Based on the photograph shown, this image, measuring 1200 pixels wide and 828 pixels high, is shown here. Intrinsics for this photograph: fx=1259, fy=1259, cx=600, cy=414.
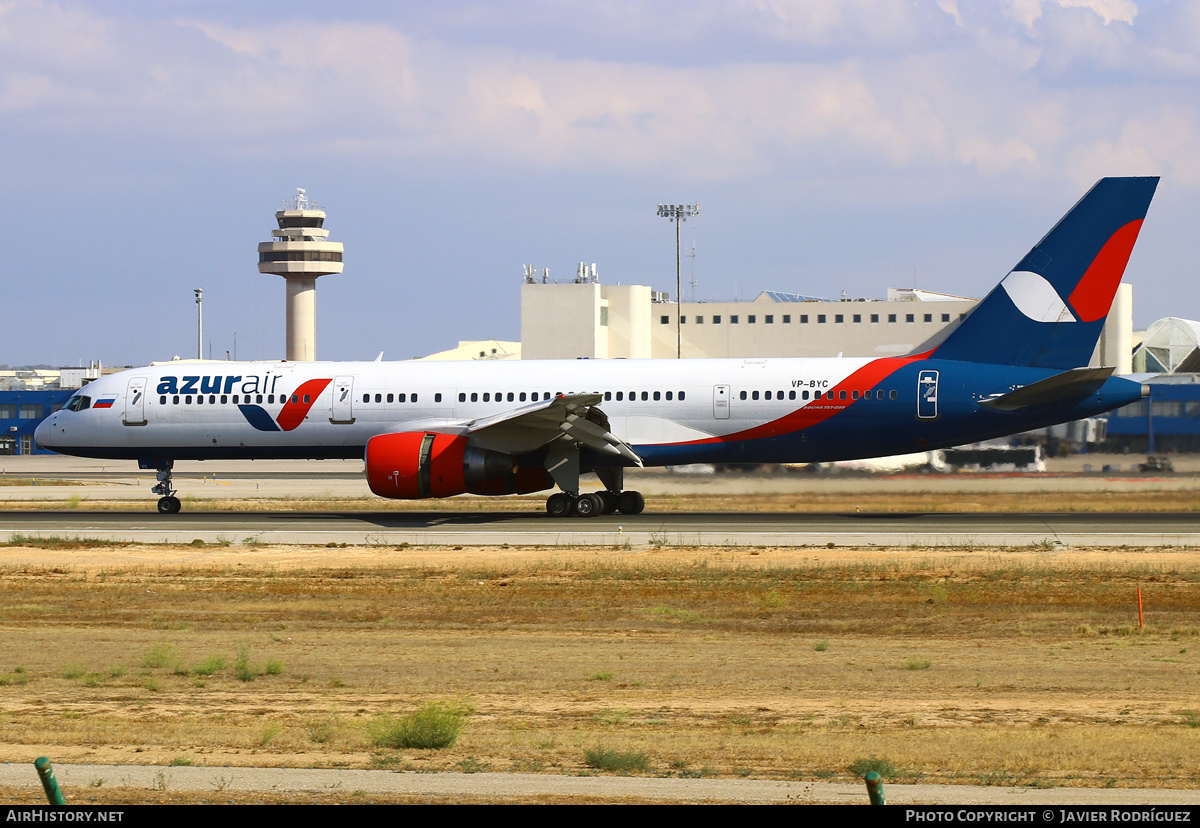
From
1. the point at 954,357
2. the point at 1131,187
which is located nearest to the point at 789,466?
the point at 954,357

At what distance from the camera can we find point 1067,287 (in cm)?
A: 3069

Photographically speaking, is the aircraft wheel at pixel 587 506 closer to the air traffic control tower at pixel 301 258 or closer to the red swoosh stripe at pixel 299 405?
the red swoosh stripe at pixel 299 405

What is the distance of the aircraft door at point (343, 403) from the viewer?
111 ft

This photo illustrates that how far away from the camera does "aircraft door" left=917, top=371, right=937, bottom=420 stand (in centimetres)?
3062

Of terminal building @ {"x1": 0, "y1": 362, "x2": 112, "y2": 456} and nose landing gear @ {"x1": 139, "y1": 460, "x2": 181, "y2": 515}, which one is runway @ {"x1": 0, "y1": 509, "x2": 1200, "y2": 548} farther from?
terminal building @ {"x1": 0, "y1": 362, "x2": 112, "y2": 456}

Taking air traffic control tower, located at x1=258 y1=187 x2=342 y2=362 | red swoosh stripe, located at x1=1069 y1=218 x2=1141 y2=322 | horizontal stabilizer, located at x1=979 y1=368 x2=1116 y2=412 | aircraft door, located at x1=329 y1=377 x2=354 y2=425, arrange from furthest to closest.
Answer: air traffic control tower, located at x1=258 y1=187 x2=342 y2=362 < aircraft door, located at x1=329 y1=377 x2=354 y2=425 < red swoosh stripe, located at x1=1069 y1=218 x2=1141 y2=322 < horizontal stabilizer, located at x1=979 y1=368 x2=1116 y2=412

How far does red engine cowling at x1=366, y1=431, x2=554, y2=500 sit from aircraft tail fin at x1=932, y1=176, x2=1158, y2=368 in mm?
11990

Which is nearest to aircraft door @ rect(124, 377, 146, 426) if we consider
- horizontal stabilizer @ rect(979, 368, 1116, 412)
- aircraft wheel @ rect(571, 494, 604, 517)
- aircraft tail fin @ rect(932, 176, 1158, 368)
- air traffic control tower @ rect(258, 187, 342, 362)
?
aircraft wheel @ rect(571, 494, 604, 517)

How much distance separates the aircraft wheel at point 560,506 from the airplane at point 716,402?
0.04 m

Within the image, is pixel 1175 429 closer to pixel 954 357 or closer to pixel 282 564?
pixel 954 357

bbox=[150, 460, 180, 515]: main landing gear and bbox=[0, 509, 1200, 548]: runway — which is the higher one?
bbox=[150, 460, 180, 515]: main landing gear

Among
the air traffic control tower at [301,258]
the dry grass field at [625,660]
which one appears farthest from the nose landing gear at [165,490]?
the air traffic control tower at [301,258]

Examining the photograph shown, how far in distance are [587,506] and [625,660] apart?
55.8ft

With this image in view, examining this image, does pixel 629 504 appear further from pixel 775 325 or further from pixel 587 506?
pixel 775 325
